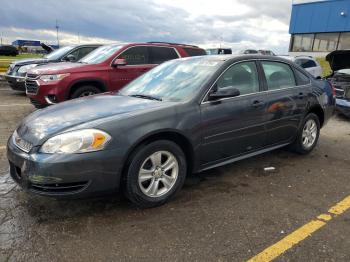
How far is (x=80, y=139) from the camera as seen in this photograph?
307 centimetres

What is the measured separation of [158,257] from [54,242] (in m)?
0.89

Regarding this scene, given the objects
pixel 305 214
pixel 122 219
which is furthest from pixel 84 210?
pixel 305 214

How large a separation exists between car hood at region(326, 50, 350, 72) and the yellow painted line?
20.9 ft

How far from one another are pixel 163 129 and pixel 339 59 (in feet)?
24.9

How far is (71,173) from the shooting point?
2.99 m

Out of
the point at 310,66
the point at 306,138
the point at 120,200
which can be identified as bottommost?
the point at 120,200

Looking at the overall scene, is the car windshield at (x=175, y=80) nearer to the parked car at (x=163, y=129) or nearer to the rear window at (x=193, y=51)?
the parked car at (x=163, y=129)

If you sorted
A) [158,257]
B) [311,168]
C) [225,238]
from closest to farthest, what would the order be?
1. [158,257]
2. [225,238]
3. [311,168]

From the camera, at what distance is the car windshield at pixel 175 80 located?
3.95m

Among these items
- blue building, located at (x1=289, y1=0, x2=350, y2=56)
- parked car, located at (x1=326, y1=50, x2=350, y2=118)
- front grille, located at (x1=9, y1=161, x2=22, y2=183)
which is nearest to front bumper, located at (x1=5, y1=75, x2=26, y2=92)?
front grille, located at (x1=9, y1=161, x2=22, y2=183)

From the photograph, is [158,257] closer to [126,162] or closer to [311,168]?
[126,162]

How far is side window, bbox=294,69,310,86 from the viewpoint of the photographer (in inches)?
203

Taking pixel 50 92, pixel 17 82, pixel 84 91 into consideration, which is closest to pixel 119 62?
pixel 84 91

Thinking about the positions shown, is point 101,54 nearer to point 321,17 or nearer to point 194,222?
point 194,222
